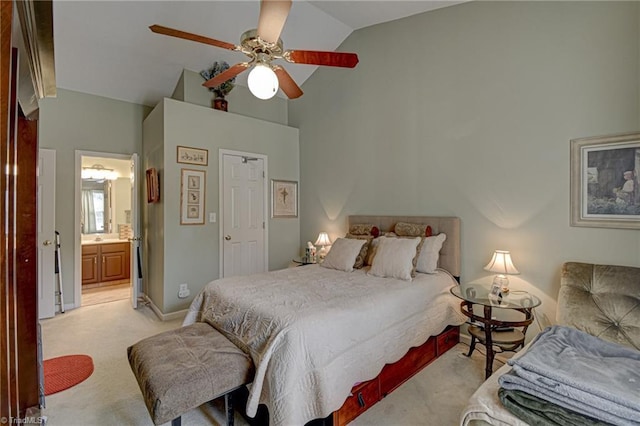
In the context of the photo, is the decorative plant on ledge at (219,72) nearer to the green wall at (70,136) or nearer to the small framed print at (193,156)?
the small framed print at (193,156)

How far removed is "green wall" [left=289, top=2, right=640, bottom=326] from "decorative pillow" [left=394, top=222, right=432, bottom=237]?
0.25 meters

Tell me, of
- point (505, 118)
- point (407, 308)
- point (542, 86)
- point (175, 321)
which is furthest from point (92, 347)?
point (542, 86)

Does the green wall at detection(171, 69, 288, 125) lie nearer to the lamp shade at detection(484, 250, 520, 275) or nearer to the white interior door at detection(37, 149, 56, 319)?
the white interior door at detection(37, 149, 56, 319)

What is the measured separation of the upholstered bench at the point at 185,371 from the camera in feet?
5.07

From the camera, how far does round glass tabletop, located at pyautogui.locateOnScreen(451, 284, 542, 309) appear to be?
2406mm

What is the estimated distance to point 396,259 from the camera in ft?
9.75

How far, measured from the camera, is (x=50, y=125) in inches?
163

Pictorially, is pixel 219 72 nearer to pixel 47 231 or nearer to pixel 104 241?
pixel 47 231

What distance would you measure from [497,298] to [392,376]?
1055mm

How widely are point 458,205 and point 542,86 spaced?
1.28 m

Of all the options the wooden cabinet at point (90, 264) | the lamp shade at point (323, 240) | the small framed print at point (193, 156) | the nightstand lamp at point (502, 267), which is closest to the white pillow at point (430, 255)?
the nightstand lamp at point (502, 267)

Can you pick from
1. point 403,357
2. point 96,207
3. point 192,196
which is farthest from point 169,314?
point 96,207

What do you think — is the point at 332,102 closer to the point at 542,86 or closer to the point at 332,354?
the point at 542,86

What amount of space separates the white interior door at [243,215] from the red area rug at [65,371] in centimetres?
178
